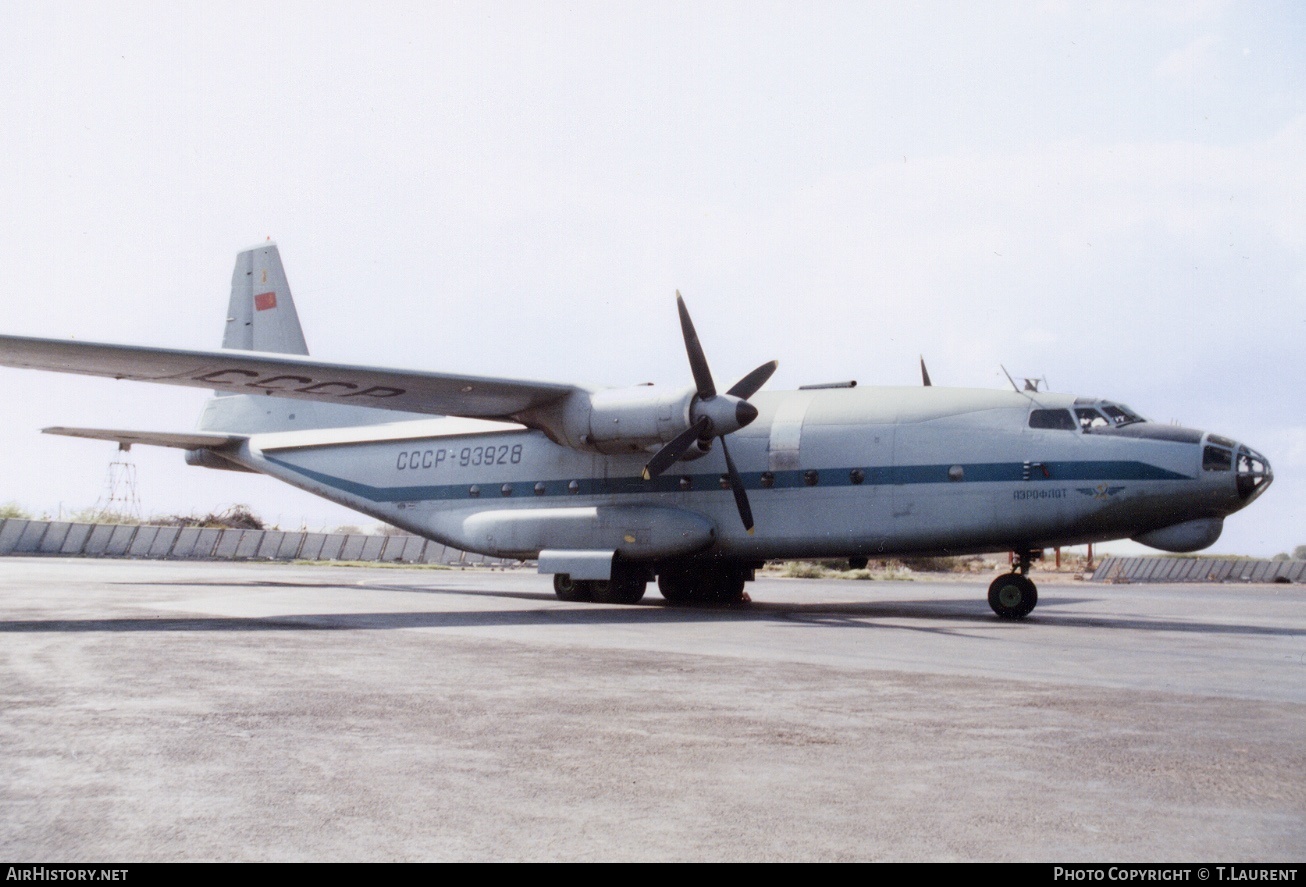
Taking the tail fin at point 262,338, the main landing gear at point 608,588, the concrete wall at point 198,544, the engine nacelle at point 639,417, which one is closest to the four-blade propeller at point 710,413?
the engine nacelle at point 639,417

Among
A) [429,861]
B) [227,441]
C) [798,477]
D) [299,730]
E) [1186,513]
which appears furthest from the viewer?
[227,441]

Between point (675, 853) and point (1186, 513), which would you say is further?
point (1186, 513)

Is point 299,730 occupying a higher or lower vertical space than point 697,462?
lower

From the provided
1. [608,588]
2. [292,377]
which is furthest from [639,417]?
[292,377]

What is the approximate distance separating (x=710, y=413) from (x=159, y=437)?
16.1m

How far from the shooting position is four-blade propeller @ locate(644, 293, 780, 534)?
61.9 feet

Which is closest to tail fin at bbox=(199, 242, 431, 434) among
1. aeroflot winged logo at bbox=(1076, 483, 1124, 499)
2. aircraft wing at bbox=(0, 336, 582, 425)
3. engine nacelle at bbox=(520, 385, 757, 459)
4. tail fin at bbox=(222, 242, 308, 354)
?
tail fin at bbox=(222, 242, 308, 354)

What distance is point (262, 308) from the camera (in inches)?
1177

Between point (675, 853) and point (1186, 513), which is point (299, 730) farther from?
point (1186, 513)

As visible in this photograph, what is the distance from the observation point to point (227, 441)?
2827 centimetres

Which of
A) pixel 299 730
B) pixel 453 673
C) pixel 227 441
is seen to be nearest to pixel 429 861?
pixel 299 730

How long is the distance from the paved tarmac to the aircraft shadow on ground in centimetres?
47

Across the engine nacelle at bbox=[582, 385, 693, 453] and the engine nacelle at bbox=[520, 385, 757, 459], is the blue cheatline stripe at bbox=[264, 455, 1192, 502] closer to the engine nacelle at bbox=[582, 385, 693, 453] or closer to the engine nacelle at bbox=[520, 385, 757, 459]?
the engine nacelle at bbox=[520, 385, 757, 459]

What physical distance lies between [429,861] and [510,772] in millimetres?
1506
